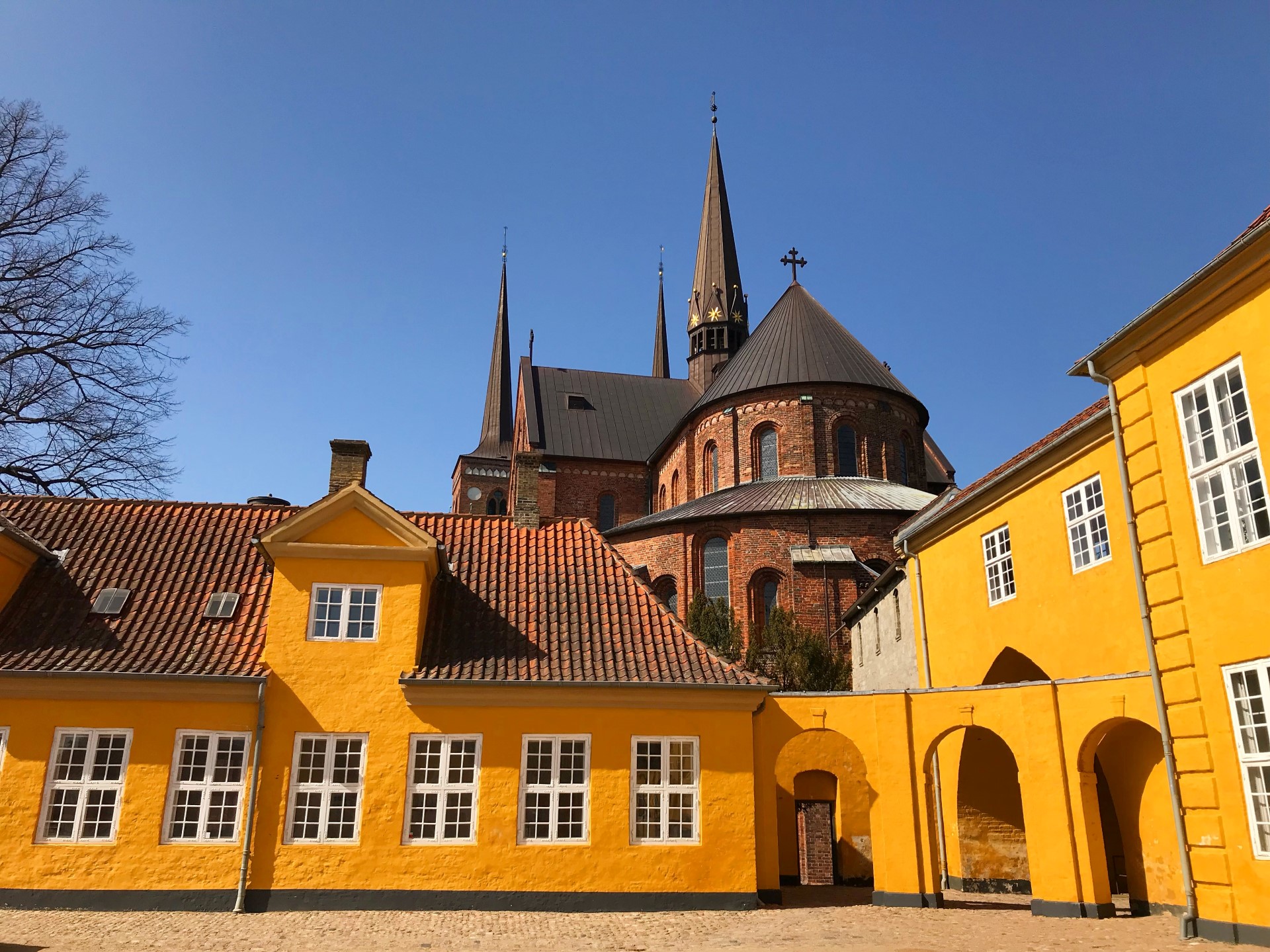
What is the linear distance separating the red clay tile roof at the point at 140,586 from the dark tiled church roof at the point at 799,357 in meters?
26.3

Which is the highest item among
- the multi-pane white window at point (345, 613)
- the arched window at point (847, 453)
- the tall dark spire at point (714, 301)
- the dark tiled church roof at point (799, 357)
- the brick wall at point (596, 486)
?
the tall dark spire at point (714, 301)

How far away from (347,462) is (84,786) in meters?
7.00

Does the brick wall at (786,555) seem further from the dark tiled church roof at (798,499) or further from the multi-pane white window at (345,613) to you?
the multi-pane white window at (345,613)

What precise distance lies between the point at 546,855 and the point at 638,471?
38.0 meters

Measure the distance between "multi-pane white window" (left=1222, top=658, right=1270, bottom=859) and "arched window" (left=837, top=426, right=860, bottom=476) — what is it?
29595mm

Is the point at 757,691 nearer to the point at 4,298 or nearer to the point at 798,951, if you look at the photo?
the point at 798,951

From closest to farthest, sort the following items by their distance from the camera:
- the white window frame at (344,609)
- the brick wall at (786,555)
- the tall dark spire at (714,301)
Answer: the white window frame at (344,609) → the brick wall at (786,555) → the tall dark spire at (714,301)

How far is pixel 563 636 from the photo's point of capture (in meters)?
16.5

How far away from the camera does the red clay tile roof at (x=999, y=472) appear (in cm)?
1493

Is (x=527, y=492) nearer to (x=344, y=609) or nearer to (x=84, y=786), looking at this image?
(x=344, y=609)

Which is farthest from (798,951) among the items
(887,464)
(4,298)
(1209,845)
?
(887,464)

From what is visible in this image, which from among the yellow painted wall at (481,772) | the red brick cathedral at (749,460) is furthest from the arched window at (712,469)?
the yellow painted wall at (481,772)

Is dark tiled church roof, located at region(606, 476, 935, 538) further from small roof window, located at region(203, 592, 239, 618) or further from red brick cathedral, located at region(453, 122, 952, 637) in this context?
small roof window, located at region(203, 592, 239, 618)

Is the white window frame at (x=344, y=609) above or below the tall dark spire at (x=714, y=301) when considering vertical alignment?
below
